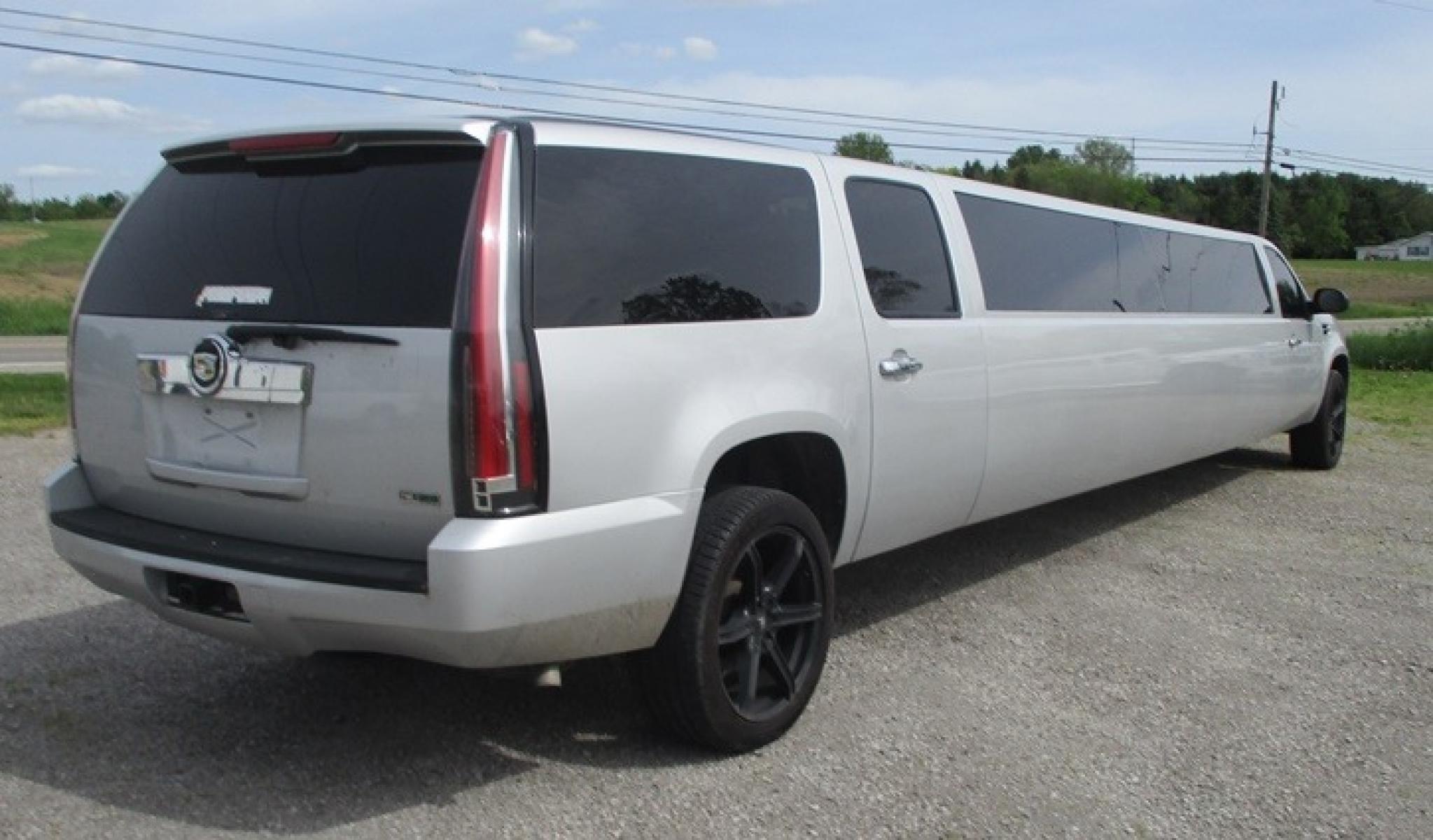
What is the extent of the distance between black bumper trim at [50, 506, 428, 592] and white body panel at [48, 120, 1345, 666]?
0.10 ft

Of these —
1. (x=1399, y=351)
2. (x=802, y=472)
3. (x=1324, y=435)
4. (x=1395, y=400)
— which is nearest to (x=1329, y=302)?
(x=1324, y=435)

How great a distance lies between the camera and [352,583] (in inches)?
127

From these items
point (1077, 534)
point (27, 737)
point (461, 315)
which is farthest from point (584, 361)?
point (1077, 534)

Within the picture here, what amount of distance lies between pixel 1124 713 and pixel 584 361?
2.27 meters

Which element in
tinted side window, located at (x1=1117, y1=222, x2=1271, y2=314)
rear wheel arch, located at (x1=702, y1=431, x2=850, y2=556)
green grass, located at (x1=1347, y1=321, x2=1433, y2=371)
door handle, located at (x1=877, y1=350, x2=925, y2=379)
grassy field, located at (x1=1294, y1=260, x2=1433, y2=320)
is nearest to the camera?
rear wheel arch, located at (x1=702, y1=431, x2=850, y2=556)

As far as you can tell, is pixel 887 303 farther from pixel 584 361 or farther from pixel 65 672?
pixel 65 672

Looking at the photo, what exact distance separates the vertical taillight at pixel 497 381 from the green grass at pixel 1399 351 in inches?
761

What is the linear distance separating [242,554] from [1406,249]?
152 m

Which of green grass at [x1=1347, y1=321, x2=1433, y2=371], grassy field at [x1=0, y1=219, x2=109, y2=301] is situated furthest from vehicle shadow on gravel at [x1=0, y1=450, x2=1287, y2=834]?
grassy field at [x1=0, y1=219, x2=109, y2=301]

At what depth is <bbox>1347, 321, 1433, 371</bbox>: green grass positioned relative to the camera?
19375 millimetres

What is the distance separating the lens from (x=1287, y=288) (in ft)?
28.9

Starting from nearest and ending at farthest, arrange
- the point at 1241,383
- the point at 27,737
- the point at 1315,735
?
the point at 27,737 → the point at 1315,735 → the point at 1241,383

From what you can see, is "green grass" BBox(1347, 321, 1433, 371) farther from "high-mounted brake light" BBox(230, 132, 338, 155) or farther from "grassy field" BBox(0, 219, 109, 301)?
"grassy field" BBox(0, 219, 109, 301)

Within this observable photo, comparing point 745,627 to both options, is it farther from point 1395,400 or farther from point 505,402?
point 1395,400
